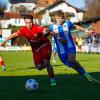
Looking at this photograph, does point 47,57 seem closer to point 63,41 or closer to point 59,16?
point 63,41

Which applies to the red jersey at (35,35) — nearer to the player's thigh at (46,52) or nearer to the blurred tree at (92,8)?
the player's thigh at (46,52)

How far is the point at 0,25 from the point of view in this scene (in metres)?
113

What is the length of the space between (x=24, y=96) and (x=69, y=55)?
3.34 meters

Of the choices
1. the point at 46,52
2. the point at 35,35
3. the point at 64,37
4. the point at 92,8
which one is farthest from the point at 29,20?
the point at 92,8

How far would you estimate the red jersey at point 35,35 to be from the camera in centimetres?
1437

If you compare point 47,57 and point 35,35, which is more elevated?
point 35,35

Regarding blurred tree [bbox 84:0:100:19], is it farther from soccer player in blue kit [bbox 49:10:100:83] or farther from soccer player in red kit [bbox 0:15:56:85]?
soccer player in red kit [bbox 0:15:56:85]

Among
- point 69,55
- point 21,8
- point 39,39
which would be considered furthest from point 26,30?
point 21,8

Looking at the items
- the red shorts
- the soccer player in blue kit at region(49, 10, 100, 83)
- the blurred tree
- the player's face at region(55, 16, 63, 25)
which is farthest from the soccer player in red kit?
the blurred tree

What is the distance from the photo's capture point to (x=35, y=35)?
14.4 meters

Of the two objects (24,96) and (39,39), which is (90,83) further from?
(24,96)

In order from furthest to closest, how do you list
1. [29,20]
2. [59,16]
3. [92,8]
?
[92,8] → [59,16] → [29,20]

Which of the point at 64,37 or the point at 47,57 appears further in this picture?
the point at 64,37

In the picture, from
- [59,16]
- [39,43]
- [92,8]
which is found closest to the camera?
[59,16]
